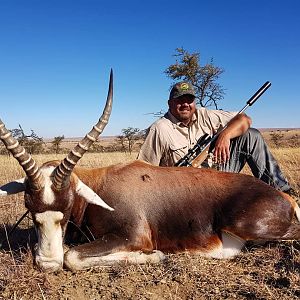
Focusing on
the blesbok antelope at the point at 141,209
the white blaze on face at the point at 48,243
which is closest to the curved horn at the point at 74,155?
the blesbok antelope at the point at 141,209

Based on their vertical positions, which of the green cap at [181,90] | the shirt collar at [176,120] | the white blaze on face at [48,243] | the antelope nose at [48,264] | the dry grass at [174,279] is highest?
the green cap at [181,90]

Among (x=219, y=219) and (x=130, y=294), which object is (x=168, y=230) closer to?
(x=219, y=219)

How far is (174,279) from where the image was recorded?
11.8 ft

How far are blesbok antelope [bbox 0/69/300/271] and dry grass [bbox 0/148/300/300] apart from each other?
151 millimetres

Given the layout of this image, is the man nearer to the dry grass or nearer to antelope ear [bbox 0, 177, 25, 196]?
the dry grass

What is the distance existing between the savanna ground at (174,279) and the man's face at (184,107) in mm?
2593

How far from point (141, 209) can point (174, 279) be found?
40.1 inches

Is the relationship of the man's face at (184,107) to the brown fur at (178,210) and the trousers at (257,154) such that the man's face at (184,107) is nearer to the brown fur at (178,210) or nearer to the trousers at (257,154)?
the trousers at (257,154)

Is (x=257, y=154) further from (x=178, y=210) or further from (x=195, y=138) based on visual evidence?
(x=178, y=210)

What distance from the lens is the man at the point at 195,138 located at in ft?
20.0

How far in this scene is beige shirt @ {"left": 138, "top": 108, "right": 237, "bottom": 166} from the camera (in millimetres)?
6148

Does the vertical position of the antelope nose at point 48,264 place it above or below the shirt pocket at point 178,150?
below

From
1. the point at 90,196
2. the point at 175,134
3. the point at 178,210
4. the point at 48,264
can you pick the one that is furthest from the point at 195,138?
the point at 48,264

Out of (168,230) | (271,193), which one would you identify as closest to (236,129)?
(271,193)
